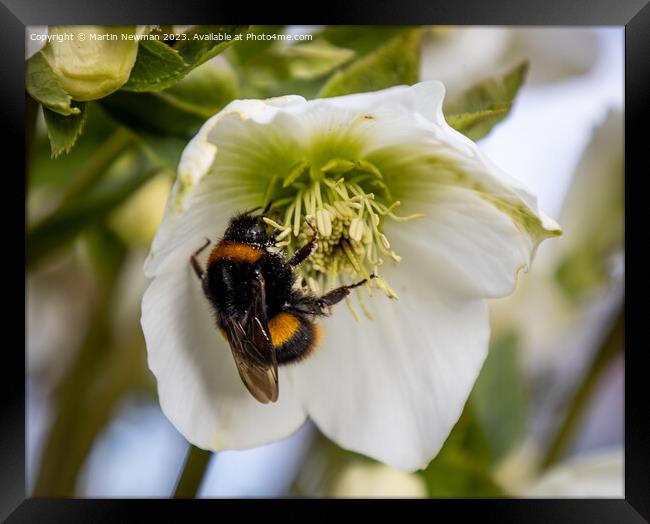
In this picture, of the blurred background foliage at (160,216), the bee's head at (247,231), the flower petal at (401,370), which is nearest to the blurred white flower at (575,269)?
the blurred background foliage at (160,216)

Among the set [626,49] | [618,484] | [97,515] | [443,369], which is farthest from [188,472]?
[626,49]

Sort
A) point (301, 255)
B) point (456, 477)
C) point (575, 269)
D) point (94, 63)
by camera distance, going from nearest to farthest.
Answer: point (94, 63) < point (301, 255) < point (456, 477) < point (575, 269)

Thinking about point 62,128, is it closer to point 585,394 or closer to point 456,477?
point 456,477

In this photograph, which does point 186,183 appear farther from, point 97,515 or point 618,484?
point 618,484

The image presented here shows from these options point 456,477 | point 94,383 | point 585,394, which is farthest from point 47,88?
point 585,394

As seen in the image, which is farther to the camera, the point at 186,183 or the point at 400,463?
the point at 400,463

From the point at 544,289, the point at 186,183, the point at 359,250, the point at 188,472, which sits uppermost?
the point at 186,183

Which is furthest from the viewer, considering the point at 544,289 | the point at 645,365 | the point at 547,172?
the point at 544,289
